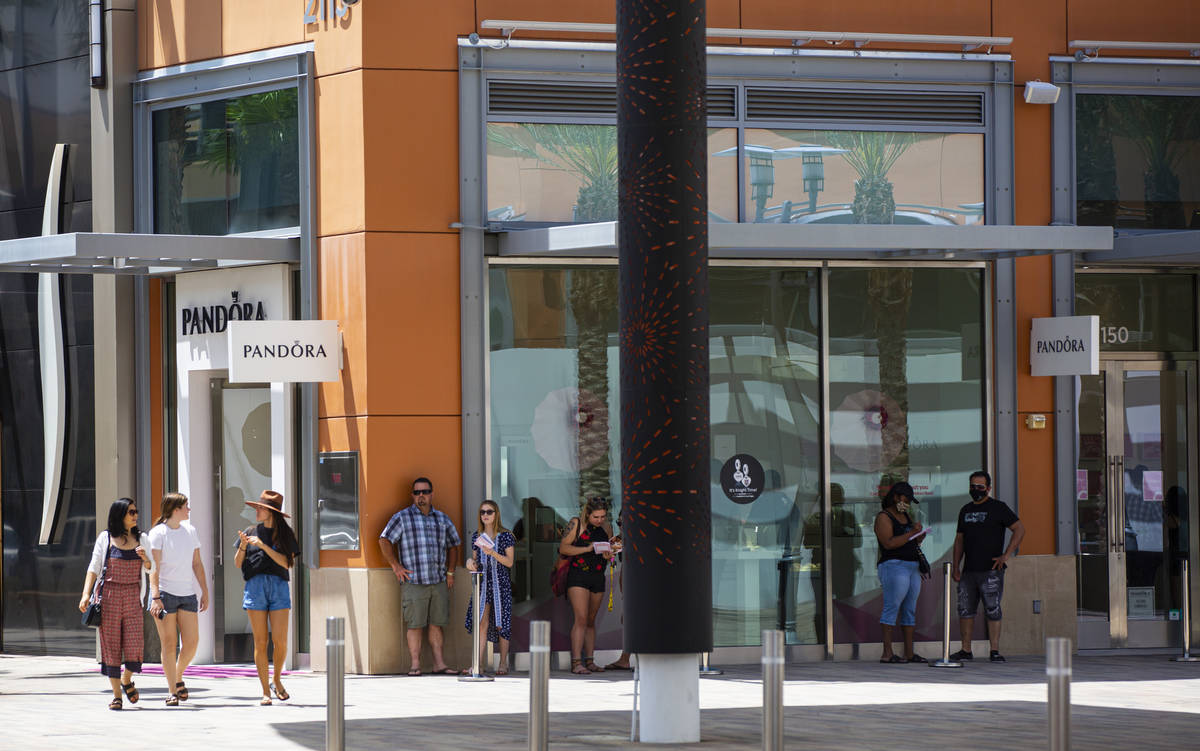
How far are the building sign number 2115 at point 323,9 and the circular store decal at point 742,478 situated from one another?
561cm

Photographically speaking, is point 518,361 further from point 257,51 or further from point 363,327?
point 257,51

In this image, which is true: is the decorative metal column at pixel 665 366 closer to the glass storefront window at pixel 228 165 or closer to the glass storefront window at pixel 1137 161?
the glass storefront window at pixel 228 165

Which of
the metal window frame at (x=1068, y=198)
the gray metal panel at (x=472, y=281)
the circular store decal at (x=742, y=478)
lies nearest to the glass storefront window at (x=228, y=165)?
the gray metal panel at (x=472, y=281)

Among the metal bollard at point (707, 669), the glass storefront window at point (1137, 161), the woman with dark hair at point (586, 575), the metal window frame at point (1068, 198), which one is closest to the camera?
the woman with dark hair at point (586, 575)

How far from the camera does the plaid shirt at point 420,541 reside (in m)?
15.3

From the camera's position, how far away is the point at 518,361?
16078 mm

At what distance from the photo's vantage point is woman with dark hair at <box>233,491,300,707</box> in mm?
13523

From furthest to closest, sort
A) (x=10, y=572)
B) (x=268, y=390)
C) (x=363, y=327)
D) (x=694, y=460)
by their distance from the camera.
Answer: (x=10, y=572), (x=268, y=390), (x=363, y=327), (x=694, y=460)

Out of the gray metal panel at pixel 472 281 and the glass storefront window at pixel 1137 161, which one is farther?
the glass storefront window at pixel 1137 161

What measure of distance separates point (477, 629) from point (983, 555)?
4895mm

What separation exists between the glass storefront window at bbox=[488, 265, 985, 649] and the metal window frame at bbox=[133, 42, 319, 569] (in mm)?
1754

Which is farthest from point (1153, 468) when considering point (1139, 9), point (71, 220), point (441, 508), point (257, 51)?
point (71, 220)

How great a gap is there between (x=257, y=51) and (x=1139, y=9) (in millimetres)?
8860

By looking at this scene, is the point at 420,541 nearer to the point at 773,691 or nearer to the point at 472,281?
the point at 472,281
